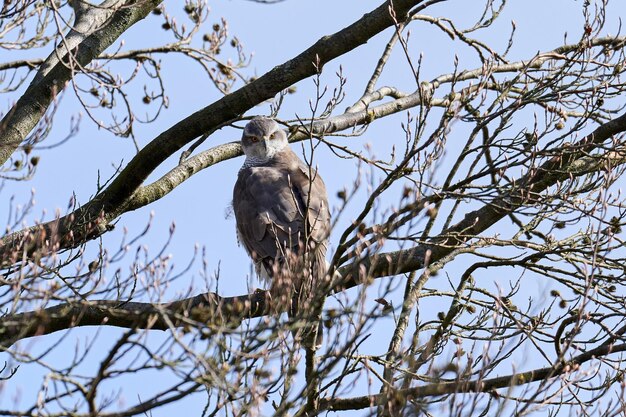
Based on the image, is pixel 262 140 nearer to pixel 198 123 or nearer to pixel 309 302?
pixel 198 123

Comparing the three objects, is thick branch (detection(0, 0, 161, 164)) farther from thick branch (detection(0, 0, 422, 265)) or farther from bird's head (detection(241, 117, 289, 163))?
bird's head (detection(241, 117, 289, 163))

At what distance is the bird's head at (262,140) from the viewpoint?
29.6ft

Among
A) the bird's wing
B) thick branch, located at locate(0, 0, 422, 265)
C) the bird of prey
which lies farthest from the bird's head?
thick branch, located at locate(0, 0, 422, 265)

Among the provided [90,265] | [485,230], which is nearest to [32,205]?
[90,265]

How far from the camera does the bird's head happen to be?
9016 mm

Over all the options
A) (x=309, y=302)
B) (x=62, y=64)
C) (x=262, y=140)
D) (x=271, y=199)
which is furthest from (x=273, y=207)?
(x=309, y=302)

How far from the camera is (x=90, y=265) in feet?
19.8

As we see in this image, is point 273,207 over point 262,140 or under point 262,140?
under

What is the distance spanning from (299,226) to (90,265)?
6.30ft

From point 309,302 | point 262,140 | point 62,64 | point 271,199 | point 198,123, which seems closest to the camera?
point 309,302

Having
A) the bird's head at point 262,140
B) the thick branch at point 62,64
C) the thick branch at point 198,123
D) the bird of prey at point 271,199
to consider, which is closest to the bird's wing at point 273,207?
the bird of prey at point 271,199

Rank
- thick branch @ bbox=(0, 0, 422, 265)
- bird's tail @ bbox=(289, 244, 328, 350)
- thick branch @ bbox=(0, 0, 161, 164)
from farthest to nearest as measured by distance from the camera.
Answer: thick branch @ bbox=(0, 0, 161, 164) < thick branch @ bbox=(0, 0, 422, 265) < bird's tail @ bbox=(289, 244, 328, 350)

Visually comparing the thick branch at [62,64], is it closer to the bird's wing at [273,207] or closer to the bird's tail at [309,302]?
the bird's wing at [273,207]

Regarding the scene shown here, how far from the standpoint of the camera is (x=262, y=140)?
354 inches
